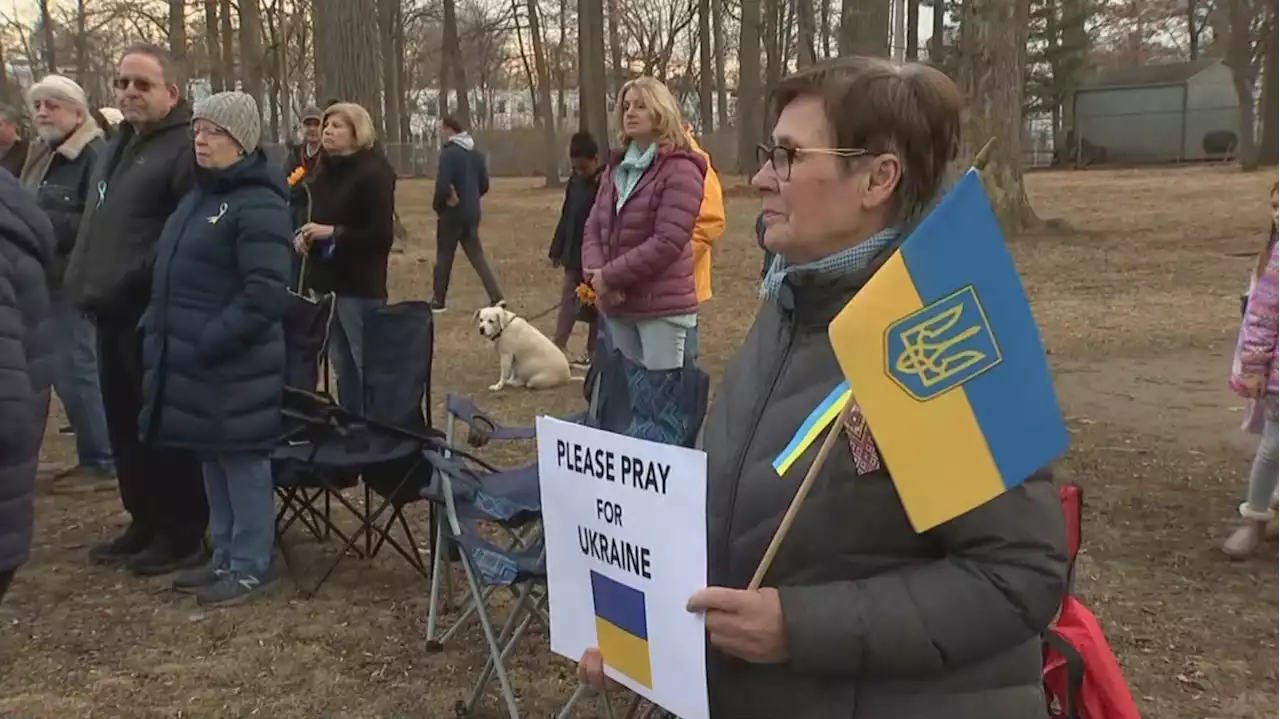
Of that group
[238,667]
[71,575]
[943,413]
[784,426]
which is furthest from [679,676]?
[71,575]

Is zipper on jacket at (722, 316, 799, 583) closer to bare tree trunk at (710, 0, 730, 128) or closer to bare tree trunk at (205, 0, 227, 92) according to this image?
bare tree trunk at (205, 0, 227, 92)

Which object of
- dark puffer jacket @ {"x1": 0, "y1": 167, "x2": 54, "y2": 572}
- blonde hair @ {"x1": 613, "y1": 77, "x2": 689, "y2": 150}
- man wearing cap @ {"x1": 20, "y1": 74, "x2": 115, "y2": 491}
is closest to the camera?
dark puffer jacket @ {"x1": 0, "y1": 167, "x2": 54, "y2": 572}

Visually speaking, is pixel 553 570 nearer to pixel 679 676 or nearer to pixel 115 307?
pixel 679 676

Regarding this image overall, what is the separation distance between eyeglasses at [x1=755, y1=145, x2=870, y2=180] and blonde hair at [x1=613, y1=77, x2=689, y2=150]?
386 cm

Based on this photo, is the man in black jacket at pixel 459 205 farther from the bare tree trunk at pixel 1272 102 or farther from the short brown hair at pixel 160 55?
the bare tree trunk at pixel 1272 102

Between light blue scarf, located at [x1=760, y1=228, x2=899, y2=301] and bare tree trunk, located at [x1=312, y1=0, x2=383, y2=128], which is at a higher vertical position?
bare tree trunk, located at [x1=312, y1=0, x2=383, y2=128]

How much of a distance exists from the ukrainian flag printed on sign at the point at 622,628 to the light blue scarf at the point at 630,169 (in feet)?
12.7

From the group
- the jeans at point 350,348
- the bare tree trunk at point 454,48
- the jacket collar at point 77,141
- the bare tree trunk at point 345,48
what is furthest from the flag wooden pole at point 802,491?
the bare tree trunk at point 454,48

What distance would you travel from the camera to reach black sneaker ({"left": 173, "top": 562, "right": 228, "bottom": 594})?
16.1 ft

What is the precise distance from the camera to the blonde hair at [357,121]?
22.7 feet

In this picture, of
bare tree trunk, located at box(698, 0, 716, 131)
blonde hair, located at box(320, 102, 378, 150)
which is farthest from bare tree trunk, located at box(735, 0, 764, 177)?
blonde hair, located at box(320, 102, 378, 150)

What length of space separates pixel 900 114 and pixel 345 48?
1322 centimetres

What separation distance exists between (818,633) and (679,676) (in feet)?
0.93

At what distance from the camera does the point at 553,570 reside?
6.95 ft
